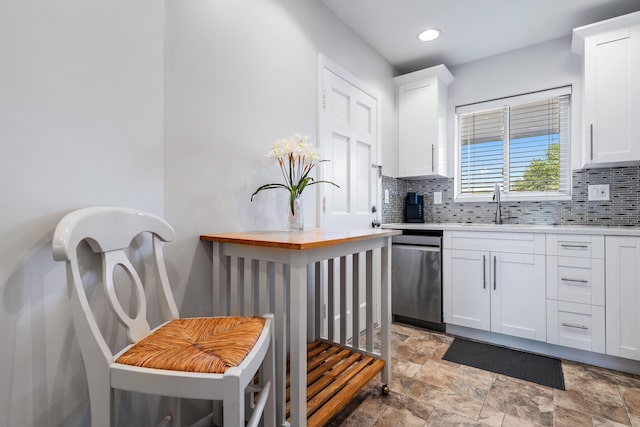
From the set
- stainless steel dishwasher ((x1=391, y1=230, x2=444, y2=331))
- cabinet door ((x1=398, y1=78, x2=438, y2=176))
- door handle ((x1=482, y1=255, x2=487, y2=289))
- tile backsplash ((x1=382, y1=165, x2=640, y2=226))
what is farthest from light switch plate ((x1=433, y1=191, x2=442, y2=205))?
door handle ((x1=482, y1=255, x2=487, y2=289))

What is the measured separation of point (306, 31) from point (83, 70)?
57.5 inches

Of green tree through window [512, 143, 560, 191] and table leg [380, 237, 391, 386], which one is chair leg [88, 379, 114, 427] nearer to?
table leg [380, 237, 391, 386]

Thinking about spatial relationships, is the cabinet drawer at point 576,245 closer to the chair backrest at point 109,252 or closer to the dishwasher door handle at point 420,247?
the dishwasher door handle at point 420,247

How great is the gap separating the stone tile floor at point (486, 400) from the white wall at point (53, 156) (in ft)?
4.00

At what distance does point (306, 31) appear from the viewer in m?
2.08

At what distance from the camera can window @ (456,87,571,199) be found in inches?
107

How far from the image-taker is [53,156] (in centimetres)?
97

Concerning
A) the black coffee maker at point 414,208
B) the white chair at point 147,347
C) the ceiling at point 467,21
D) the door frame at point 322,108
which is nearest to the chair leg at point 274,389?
the white chair at point 147,347

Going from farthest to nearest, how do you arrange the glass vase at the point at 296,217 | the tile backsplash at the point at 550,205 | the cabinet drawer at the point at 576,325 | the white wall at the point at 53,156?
the tile backsplash at the point at 550,205 → the cabinet drawer at the point at 576,325 → the glass vase at the point at 296,217 → the white wall at the point at 53,156

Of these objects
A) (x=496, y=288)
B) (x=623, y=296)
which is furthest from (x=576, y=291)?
(x=496, y=288)

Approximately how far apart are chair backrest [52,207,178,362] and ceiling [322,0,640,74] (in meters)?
2.07

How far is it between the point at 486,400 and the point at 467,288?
0.97 m

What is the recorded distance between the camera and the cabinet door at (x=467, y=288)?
2.43 meters

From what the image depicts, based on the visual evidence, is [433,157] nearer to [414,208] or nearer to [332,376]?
[414,208]
